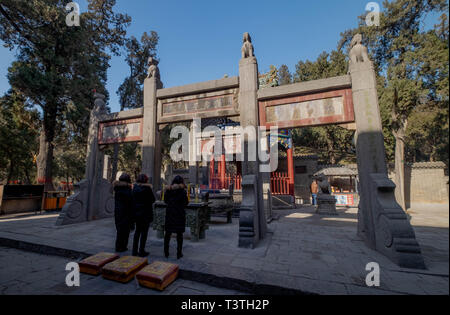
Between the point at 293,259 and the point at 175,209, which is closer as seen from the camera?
the point at 293,259

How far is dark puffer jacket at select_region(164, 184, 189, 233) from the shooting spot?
3600mm

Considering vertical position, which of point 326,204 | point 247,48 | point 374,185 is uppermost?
point 247,48

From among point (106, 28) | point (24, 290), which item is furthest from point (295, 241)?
point (106, 28)

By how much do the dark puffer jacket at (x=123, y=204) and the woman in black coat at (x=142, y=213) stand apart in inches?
17.9

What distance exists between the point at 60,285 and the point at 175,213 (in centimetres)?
184

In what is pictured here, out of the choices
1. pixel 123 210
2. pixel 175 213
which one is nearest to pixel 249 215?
pixel 175 213

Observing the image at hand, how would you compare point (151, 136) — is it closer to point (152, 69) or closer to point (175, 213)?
point (152, 69)

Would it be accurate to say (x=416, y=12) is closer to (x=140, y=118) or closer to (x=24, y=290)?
(x=140, y=118)

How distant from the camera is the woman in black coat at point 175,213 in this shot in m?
3.57

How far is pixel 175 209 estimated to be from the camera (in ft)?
12.2

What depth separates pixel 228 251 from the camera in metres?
3.88

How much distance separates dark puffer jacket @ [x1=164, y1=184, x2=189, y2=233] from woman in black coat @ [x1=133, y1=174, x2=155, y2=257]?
0.41m

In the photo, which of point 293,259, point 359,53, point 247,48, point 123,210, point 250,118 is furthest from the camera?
point 247,48

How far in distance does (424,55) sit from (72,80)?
18934 mm
